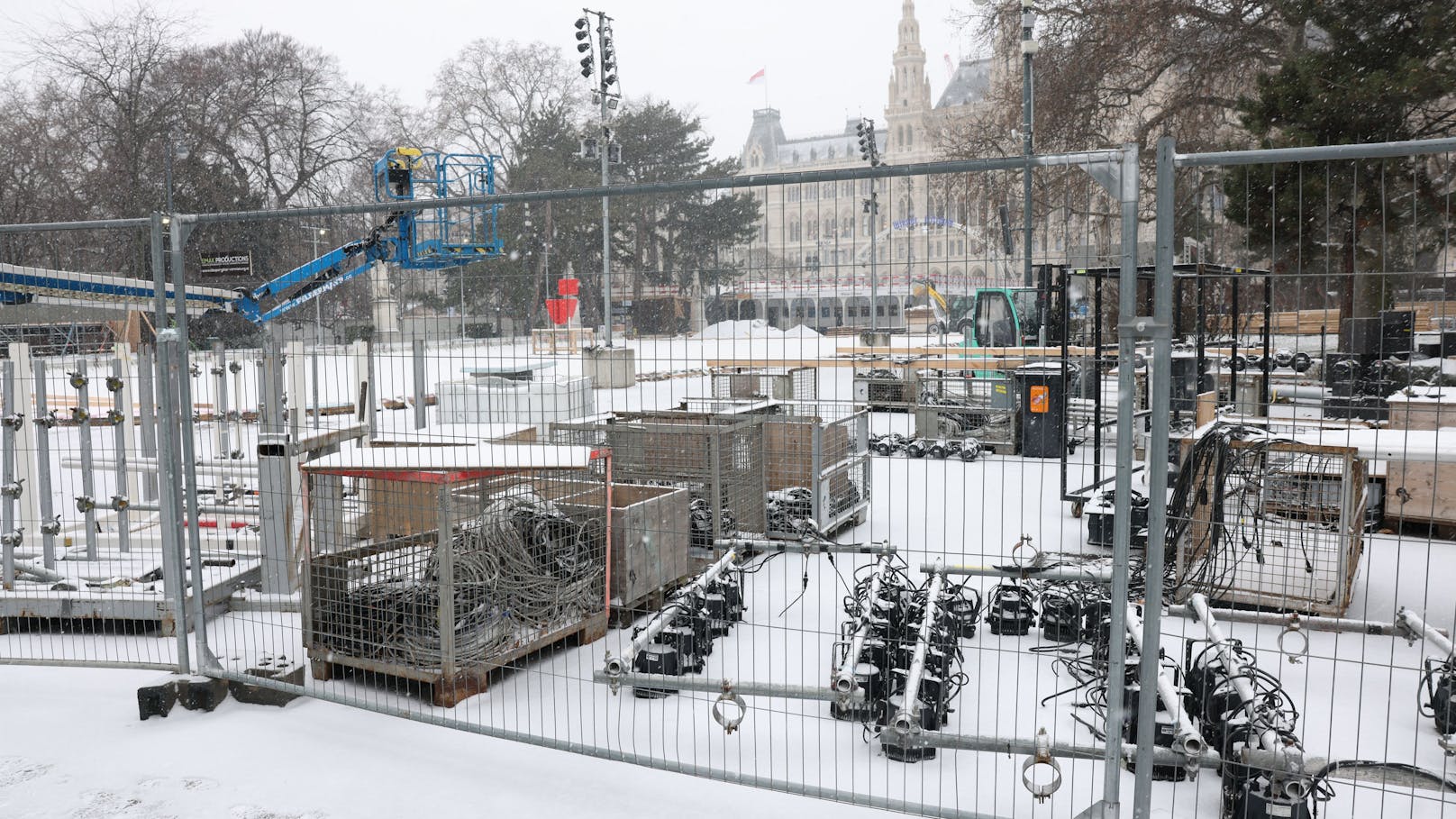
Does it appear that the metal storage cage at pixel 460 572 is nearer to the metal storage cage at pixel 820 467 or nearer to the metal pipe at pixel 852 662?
the metal pipe at pixel 852 662

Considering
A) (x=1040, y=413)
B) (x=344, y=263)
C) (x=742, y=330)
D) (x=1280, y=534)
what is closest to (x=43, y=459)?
(x=344, y=263)

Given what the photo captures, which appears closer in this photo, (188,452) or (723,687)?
(723,687)

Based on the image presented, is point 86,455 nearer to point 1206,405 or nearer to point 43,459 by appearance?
point 43,459

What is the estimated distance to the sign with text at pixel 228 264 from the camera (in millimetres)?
5789

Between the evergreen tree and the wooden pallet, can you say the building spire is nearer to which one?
the evergreen tree

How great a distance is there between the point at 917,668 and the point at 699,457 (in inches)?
128

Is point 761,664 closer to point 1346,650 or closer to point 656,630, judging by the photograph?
point 656,630

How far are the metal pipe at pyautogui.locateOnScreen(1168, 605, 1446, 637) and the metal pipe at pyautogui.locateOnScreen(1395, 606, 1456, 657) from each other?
26 mm

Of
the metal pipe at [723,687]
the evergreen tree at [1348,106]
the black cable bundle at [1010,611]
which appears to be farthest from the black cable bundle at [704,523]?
the evergreen tree at [1348,106]

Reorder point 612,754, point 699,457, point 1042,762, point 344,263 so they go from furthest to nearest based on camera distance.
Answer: point 344,263 → point 699,457 → point 612,754 → point 1042,762

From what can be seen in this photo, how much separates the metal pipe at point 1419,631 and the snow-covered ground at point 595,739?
264 millimetres

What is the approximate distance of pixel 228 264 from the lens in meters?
Answer: 5.79

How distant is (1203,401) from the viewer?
33.5 feet

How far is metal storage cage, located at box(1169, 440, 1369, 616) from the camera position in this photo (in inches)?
224
